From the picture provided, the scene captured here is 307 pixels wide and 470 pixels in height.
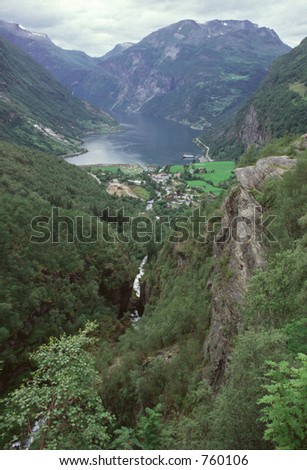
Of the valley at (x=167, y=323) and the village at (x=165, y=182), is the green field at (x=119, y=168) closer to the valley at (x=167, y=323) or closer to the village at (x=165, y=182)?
the village at (x=165, y=182)

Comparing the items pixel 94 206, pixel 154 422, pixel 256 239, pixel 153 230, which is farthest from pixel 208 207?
pixel 94 206

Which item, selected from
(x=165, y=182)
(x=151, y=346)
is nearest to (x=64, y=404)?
(x=151, y=346)

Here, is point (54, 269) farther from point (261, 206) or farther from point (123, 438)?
point (123, 438)

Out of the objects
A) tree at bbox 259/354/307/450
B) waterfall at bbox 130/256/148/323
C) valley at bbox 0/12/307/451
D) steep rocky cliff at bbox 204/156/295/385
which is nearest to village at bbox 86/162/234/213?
waterfall at bbox 130/256/148/323

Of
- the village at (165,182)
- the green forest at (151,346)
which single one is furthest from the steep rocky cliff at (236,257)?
the village at (165,182)

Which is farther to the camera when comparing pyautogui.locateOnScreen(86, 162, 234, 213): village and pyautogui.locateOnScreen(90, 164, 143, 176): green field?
pyautogui.locateOnScreen(90, 164, 143, 176): green field

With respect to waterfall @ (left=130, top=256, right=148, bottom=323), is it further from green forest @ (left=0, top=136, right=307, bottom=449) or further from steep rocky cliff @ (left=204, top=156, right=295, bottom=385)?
steep rocky cliff @ (left=204, top=156, right=295, bottom=385)
